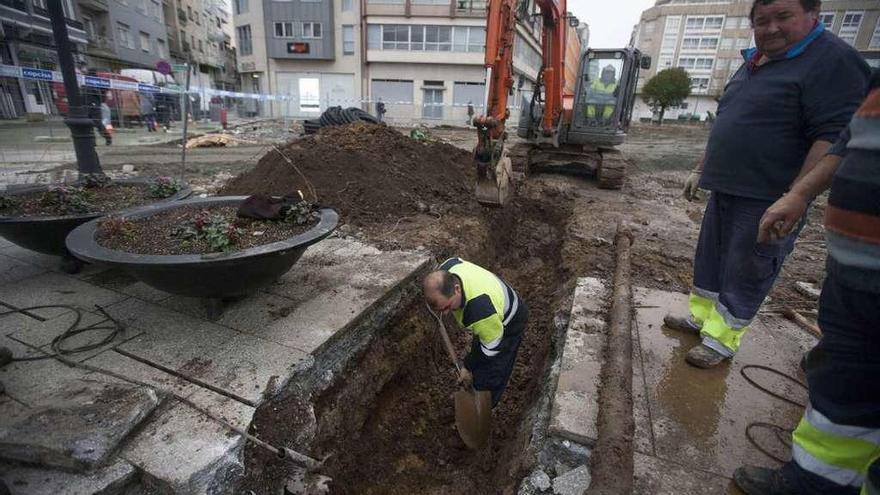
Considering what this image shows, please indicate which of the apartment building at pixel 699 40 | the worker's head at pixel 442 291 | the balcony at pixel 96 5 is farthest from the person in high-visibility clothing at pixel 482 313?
the apartment building at pixel 699 40

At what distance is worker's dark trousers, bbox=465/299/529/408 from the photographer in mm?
2816

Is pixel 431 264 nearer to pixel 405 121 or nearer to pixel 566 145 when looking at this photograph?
pixel 566 145

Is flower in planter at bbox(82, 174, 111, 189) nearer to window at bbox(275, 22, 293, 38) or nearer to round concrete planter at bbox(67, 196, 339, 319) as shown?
round concrete planter at bbox(67, 196, 339, 319)

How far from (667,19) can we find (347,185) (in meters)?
60.9

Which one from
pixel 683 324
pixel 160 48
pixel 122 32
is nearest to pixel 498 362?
pixel 683 324

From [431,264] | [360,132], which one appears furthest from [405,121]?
[431,264]

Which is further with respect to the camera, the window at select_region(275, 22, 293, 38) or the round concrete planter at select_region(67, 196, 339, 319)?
the window at select_region(275, 22, 293, 38)

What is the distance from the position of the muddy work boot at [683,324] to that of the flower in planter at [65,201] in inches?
182

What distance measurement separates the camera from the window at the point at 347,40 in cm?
2741

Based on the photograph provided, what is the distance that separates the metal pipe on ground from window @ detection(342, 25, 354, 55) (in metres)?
29.1

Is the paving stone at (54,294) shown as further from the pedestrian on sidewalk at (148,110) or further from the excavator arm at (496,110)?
the pedestrian on sidewalk at (148,110)

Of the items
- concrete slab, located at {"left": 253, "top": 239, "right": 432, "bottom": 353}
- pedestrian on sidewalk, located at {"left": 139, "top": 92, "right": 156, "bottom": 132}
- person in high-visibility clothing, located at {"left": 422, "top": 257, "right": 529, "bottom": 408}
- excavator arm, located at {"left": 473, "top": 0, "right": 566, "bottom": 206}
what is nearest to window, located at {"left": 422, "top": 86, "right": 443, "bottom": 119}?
pedestrian on sidewalk, located at {"left": 139, "top": 92, "right": 156, "bottom": 132}

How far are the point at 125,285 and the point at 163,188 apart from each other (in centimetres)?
112

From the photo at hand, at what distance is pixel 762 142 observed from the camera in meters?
2.34
